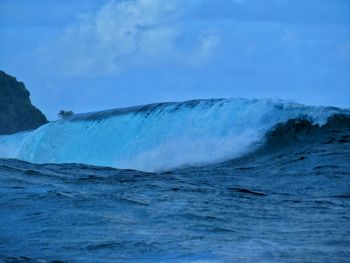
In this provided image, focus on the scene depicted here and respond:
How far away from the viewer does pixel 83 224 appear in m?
8.31

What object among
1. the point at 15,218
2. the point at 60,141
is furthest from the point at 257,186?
the point at 60,141

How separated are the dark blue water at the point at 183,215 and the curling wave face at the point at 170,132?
Answer: 387cm

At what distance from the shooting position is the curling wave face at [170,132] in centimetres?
1909

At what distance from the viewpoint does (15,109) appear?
62.1 meters

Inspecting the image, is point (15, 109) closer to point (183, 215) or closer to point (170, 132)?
point (170, 132)

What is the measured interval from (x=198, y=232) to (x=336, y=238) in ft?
4.28

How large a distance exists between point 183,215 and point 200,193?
2.19 metres

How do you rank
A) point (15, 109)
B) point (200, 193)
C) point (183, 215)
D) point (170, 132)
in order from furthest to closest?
point (15, 109) < point (170, 132) < point (200, 193) < point (183, 215)

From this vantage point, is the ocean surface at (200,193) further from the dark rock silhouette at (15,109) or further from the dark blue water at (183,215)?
the dark rock silhouette at (15,109)

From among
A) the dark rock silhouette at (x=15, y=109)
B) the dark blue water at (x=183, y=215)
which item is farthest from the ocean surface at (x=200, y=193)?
the dark rock silhouette at (x=15, y=109)

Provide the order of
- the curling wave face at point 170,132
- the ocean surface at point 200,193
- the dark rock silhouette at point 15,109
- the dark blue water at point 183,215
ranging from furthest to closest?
the dark rock silhouette at point 15,109 < the curling wave face at point 170,132 < the ocean surface at point 200,193 < the dark blue water at point 183,215

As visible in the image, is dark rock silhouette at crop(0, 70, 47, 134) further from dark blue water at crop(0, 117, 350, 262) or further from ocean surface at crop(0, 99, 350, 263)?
dark blue water at crop(0, 117, 350, 262)

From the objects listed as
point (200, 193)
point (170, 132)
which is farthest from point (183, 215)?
point (170, 132)

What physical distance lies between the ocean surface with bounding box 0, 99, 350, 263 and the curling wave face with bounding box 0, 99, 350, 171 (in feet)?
0.13
